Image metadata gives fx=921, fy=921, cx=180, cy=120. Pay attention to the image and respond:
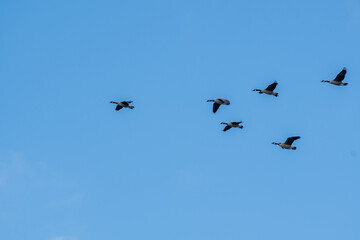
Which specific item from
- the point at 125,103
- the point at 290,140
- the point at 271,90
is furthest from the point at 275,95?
the point at 125,103

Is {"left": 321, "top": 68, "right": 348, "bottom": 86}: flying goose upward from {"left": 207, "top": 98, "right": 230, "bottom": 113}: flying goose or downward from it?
upward

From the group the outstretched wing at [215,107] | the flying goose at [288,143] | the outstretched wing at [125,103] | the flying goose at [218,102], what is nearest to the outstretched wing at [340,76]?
the flying goose at [288,143]

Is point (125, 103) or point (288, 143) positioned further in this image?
point (125, 103)

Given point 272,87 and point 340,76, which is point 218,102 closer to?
point 272,87

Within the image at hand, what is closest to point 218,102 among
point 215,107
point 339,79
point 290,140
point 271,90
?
point 215,107

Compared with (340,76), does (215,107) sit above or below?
below

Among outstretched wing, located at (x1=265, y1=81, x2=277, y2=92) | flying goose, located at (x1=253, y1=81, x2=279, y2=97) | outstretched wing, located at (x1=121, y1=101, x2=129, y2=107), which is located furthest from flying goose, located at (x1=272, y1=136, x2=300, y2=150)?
outstretched wing, located at (x1=121, y1=101, x2=129, y2=107)

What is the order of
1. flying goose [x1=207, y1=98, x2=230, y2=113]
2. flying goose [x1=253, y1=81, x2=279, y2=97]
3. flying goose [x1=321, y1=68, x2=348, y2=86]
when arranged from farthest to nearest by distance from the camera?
1. flying goose [x1=207, y1=98, x2=230, y2=113]
2. flying goose [x1=253, y1=81, x2=279, y2=97]
3. flying goose [x1=321, y1=68, x2=348, y2=86]

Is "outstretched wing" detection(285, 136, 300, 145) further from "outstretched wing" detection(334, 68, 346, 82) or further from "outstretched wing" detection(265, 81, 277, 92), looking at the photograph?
"outstretched wing" detection(334, 68, 346, 82)

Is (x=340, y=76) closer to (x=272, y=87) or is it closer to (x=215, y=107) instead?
(x=272, y=87)

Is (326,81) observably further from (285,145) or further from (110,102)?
(110,102)

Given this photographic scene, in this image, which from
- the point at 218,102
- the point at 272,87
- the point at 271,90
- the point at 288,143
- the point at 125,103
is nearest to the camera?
the point at 288,143

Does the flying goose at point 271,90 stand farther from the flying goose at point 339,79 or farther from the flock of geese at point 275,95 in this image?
the flying goose at point 339,79

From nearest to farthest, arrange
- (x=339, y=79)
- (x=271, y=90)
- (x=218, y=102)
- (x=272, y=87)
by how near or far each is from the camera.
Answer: (x=339, y=79)
(x=272, y=87)
(x=271, y=90)
(x=218, y=102)
